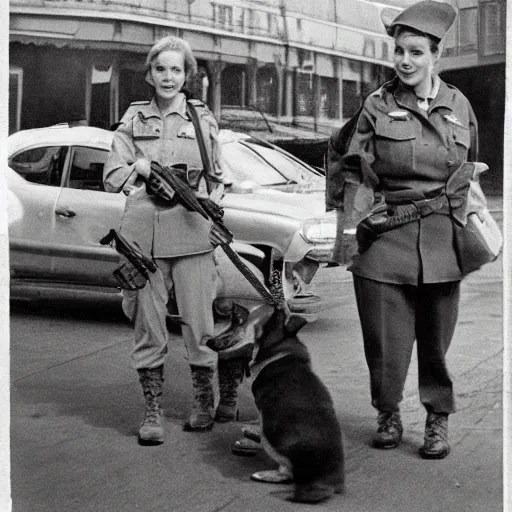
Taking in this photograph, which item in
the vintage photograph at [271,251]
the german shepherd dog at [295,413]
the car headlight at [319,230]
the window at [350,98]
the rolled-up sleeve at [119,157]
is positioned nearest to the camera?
the german shepherd dog at [295,413]

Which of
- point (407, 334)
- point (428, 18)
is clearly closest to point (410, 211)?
point (407, 334)

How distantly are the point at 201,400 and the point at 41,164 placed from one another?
1.35m

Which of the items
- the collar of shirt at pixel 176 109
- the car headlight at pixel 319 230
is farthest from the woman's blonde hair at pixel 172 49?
the car headlight at pixel 319 230

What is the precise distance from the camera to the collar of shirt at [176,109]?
4.80 meters

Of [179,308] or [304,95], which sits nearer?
[179,308]

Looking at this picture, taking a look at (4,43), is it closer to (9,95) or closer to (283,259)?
(9,95)

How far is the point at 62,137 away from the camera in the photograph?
502cm

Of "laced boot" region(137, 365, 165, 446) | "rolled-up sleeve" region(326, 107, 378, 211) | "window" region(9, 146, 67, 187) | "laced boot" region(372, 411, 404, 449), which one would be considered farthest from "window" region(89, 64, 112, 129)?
"laced boot" region(372, 411, 404, 449)

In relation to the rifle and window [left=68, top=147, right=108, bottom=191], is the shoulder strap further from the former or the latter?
window [left=68, top=147, right=108, bottom=191]

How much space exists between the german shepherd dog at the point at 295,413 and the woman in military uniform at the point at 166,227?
522 mm

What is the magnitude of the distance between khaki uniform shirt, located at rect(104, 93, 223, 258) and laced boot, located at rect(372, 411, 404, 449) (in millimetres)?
1082

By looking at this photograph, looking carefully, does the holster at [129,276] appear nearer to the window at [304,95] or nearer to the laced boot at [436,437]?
the window at [304,95]

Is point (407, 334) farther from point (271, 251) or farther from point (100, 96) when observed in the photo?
point (100, 96)

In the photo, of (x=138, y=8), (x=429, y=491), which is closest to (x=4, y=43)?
(x=138, y=8)
